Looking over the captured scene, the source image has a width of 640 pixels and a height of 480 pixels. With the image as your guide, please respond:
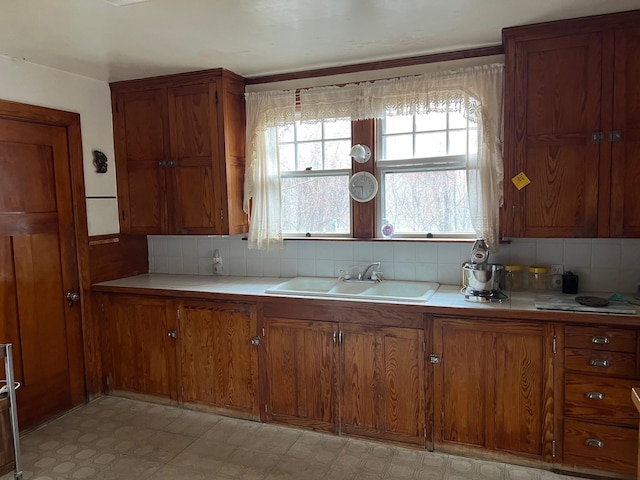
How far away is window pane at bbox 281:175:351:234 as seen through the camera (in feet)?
10.8

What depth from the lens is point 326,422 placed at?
284 centimetres

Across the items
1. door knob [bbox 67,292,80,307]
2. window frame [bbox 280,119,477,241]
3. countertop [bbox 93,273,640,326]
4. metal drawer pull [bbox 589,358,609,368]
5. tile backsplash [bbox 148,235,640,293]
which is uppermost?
window frame [bbox 280,119,477,241]

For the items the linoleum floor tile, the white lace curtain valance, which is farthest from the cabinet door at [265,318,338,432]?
the white lace curtain valance

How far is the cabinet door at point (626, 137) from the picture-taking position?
91.7 inches

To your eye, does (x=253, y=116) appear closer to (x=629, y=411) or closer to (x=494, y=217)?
(x=494, y=217)

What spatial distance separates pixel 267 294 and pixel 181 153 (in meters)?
1.24

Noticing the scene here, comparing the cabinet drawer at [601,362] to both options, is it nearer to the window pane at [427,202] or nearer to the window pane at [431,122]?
the window pane at [427,202]

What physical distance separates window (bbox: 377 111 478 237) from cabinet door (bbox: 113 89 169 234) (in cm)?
159

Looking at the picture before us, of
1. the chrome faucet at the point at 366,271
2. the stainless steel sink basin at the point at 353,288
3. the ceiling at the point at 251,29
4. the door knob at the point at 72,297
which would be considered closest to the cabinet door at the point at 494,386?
the stainless steel sink basin at the point at 353,288

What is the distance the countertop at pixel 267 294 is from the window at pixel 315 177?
492 mm

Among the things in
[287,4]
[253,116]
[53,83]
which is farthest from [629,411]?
[53,83]

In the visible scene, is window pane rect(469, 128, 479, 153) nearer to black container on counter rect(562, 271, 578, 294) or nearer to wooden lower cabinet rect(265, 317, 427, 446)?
black container on counter rect(562, 271, 578, 294)

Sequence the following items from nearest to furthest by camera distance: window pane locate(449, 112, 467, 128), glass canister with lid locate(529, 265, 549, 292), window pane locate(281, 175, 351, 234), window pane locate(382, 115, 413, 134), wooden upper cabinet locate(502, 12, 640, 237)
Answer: wooden upper cabinet locate(502, 12, 640, 237), glass canister with lid locate(529, 265, 549, 292), window pane locate(449, 112, 467, 128), window pane locate(382, 115, 413, 134), window pane locate(281, 175, 351, 234)

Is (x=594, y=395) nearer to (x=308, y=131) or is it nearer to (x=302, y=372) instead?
(x=302, y=372)
